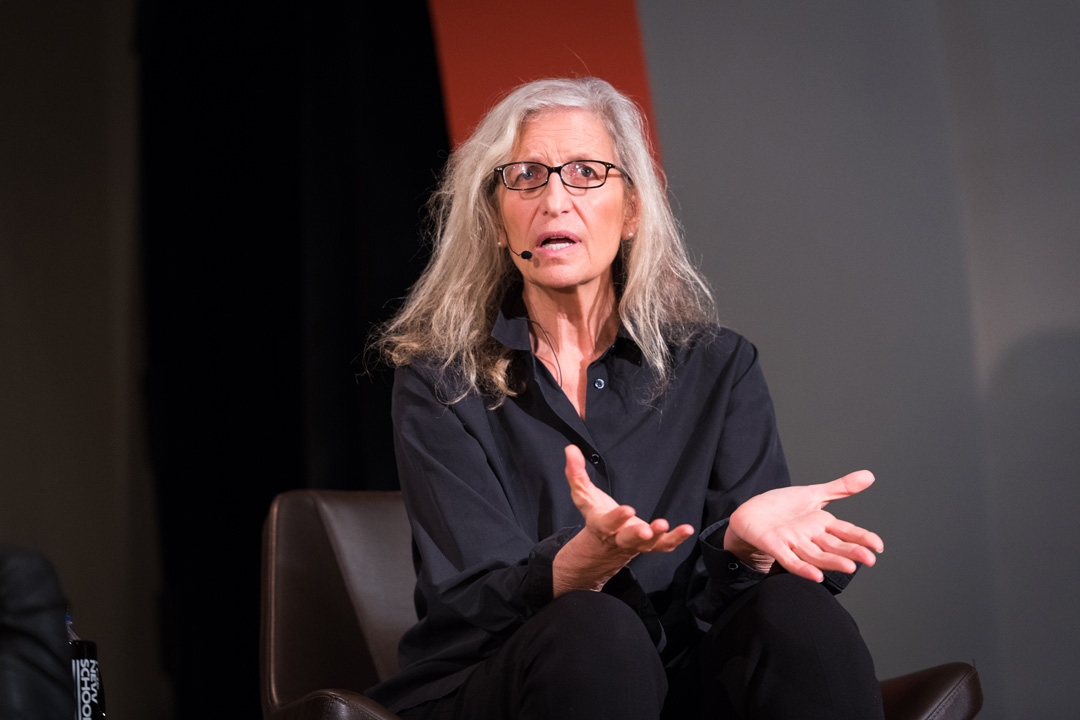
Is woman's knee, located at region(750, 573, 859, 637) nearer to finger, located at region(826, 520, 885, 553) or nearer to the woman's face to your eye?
finger, located at region(826, 520, 885, 553)

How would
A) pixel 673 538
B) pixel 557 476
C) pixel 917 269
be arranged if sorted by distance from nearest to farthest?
pixel 673 538
pixel 557 476
pixel 917 269

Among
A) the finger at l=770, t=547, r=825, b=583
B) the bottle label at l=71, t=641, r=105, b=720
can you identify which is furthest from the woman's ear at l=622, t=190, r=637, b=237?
the bottle label at l=71, t=641, r=105, b=720

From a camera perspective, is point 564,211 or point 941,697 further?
point 564,211

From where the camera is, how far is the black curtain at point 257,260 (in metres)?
2.17

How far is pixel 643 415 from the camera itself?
1.39 metres

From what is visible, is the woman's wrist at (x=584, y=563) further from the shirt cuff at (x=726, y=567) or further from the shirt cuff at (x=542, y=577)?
the shirt cuff at (x=726, y=567)

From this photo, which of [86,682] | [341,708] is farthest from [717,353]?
[86,682]

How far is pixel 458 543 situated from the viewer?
119 cm

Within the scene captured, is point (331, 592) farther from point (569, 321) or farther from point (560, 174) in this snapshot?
point (560, 174)

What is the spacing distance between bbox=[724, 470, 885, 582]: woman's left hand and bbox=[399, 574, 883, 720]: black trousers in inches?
2.1

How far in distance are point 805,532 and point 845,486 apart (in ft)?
0.23

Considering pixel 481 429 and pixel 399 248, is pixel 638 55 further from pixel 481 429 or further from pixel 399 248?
pixel 481 429

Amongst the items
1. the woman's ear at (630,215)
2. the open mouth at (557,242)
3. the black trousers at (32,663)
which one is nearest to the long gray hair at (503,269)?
the woman's ear at (630,215)

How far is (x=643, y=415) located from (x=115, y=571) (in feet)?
4.22
